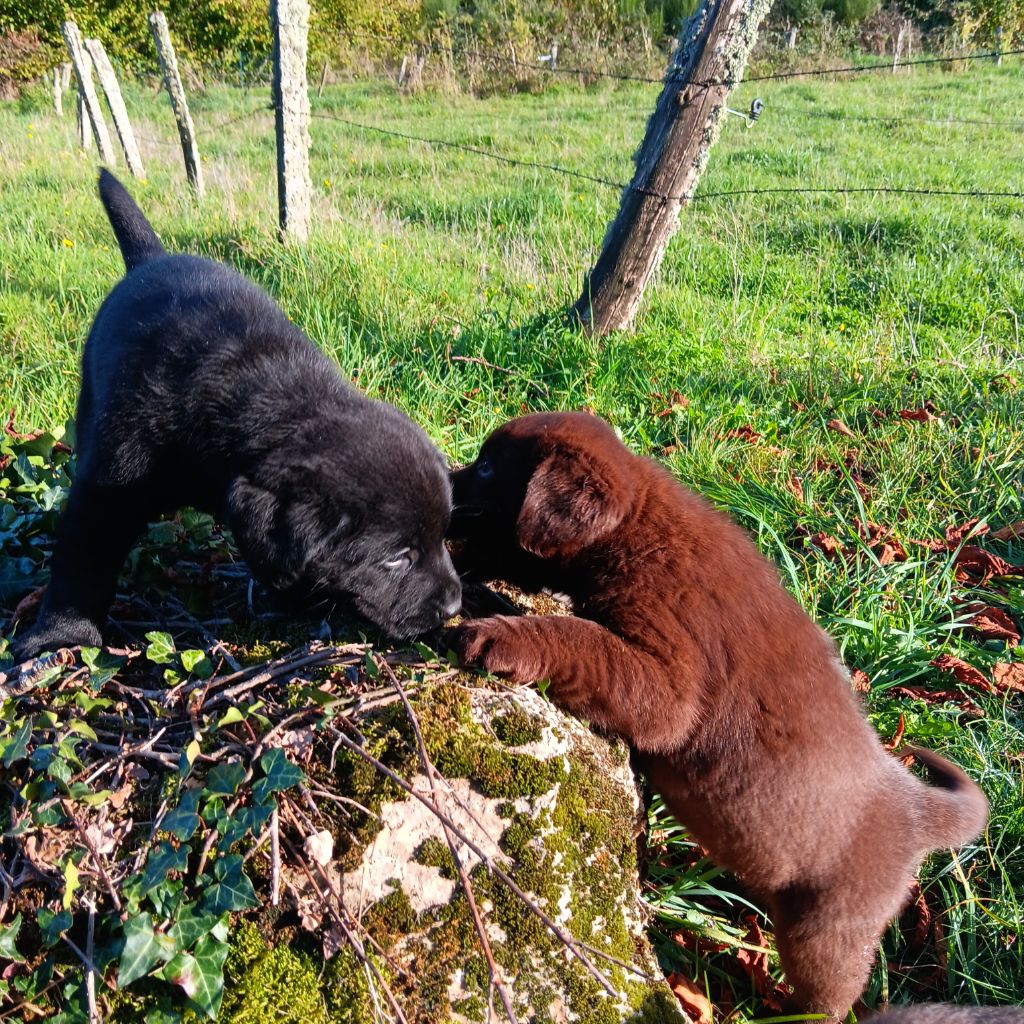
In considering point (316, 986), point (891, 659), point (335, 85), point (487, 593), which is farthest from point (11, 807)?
point (335, 85)

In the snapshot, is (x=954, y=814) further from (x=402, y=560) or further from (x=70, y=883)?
(x=70, y=883)

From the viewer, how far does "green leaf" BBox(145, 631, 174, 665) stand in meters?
2.24

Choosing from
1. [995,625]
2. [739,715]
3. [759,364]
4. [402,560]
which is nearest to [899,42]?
[759,364]

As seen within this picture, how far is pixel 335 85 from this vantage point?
933 inches

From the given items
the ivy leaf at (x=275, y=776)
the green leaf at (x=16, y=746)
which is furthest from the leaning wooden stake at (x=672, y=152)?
the green leaf at (x=16, y=746)

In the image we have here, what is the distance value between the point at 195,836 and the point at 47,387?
3435 millimetres

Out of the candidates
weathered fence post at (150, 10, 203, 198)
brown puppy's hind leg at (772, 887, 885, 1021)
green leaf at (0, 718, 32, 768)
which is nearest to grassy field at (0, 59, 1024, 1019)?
brown puppy's hind leg at (772, 887, 885, 1021)

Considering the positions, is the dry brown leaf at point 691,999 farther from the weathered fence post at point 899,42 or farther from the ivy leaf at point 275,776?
the weathered fence post at point 899,42

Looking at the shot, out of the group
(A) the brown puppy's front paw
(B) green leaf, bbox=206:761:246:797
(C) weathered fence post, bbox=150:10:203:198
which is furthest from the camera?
(C) weathered fence post, bbox=150:10:203:198

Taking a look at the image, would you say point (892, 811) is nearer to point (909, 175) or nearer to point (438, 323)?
point (438, 323)

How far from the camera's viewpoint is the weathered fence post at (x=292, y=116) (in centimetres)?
671

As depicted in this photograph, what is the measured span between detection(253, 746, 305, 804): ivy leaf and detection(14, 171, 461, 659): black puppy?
1.93 ft

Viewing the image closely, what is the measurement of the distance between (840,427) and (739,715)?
2672 millimetres

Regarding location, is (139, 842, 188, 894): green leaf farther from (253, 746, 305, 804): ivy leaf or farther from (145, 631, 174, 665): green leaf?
(145, 631, 174, 665): green leaf
